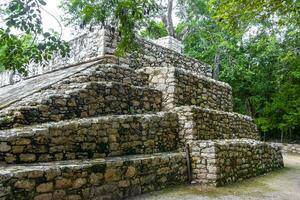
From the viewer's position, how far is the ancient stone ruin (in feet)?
16.2

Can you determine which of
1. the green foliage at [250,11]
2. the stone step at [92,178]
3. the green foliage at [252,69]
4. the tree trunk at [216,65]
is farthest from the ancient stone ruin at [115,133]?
the tree trunk at [216,65]

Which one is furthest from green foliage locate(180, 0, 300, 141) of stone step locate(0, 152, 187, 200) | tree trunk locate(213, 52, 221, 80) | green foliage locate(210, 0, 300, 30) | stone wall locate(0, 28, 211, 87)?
stone step locate(0, 152, 187, 200)

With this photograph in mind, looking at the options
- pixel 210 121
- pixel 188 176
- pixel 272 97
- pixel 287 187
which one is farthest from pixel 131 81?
pixel 272 97

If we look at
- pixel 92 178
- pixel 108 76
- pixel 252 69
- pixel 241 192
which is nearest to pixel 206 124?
pixel 241 192

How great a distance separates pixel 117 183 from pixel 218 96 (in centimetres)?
648

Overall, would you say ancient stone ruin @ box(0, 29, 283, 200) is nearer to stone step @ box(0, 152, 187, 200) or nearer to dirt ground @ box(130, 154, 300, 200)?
stone step @ box(0, 152, 187, 200)

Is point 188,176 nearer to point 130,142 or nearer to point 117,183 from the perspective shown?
point 130,142

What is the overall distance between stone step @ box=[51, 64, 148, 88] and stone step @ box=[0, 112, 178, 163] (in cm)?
155

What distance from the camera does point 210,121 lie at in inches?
345

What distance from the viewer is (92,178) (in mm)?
5211

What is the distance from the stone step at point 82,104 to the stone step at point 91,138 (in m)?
0.48

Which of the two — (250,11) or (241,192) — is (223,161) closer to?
(241,192)

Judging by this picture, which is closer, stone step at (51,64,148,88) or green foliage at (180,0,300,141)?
stone step at (51,64,148,88)

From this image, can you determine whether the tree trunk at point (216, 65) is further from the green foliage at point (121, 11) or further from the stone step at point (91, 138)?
the green foliage at point (121, 11)
